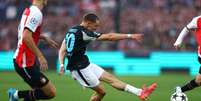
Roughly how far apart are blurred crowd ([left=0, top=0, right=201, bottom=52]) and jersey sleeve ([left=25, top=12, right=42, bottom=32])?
1443 centimetres

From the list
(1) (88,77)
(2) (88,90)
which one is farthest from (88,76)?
(2) (88,90)

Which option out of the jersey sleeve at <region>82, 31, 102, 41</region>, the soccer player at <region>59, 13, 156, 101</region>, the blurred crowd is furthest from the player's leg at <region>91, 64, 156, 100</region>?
the blurred crowd

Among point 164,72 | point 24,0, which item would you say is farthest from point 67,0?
point 164,72

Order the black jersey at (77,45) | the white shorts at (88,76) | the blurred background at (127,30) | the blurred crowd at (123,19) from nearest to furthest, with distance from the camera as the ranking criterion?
the black jersey at (77,45) < the white shorts at (88,76) < the blurred background at (127,30) < the blurred crowd at (123,19)

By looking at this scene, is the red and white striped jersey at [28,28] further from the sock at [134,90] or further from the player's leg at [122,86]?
the sock at [134,90]

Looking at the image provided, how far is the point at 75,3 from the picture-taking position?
2717 centimetres

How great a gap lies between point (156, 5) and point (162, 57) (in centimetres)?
352

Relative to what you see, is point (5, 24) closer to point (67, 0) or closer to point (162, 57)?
point (67, 0)

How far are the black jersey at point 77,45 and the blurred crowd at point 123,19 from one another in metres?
13.1

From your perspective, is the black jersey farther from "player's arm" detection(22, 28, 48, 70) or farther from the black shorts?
"player's arm" detection(22, 28, 48, 70)

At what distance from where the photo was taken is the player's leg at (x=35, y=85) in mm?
10766

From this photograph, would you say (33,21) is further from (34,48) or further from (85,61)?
(85,61)

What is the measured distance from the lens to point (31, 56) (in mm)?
10742

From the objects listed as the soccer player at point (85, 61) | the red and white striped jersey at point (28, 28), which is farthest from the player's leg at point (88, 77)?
the red and white striped jersey at point (28, 28)
